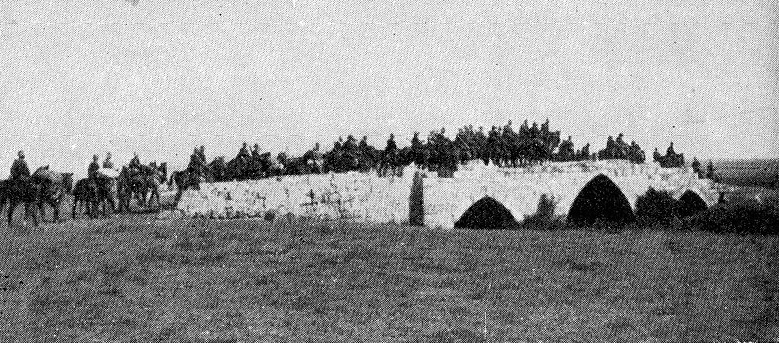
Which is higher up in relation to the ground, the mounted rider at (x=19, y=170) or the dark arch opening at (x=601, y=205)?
the mounted rider at (x=19, y=170)

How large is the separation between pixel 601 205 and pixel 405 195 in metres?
18.6

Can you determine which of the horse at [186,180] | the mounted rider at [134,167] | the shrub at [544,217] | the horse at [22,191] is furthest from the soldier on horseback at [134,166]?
the shrub at [544,217]

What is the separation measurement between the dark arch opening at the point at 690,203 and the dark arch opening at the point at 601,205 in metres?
3.21

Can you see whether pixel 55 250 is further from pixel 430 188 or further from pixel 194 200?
pixel 430 188

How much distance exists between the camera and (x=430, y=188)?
1878 centimetres

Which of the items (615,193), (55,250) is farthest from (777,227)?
(55,250)

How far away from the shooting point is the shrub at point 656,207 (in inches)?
1164

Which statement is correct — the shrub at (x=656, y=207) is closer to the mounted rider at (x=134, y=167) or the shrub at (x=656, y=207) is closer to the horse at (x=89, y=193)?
the mounted rider at (x=134, y=167)

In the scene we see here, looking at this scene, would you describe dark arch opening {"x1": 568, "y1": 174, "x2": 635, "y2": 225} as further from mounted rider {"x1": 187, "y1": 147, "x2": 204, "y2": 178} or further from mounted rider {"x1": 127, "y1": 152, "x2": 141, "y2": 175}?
mounted rider {"x1": 127, "y1": 152, "x2": 141, "y2": 175}

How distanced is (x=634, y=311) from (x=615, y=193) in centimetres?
2099

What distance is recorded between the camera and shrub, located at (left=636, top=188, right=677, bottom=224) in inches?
1164

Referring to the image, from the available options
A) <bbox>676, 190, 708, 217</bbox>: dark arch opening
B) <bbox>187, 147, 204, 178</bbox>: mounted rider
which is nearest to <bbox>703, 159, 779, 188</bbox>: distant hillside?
<bbox>676, 190, 708, 217</bbox>: dark arch opening

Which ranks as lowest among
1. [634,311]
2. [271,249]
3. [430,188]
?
[634,311]

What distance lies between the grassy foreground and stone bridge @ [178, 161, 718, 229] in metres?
1.41
